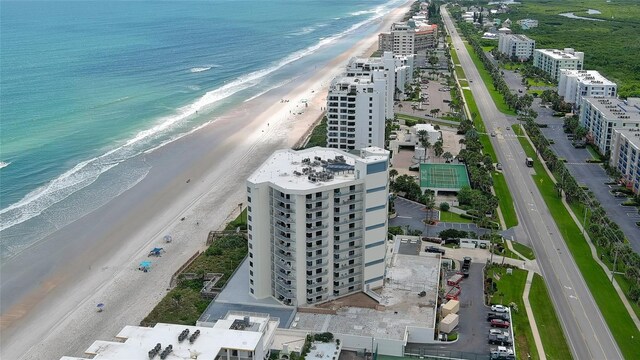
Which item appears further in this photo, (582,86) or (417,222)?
(582,86)

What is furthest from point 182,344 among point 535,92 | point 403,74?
point 535,92

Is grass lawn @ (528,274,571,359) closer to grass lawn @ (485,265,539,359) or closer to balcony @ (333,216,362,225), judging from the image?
grass lawn @ (485,265,539,359)

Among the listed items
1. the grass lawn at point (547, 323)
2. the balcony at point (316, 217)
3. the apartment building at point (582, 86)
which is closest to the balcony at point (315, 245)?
the balcony at point (316, 217)

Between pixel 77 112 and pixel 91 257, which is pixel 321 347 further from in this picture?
pixel 77 112

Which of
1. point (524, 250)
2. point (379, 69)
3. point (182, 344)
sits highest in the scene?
point (379, 69)

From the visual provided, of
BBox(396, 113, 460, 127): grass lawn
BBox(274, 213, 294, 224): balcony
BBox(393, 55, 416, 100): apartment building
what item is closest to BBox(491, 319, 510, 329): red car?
BBox(274, 213, 294, 224): balcony

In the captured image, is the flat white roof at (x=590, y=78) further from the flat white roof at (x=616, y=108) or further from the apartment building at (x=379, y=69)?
the apartment building at (x=379, y=69)

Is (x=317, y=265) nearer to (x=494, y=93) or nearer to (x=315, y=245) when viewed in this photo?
(x=315, y=245)
